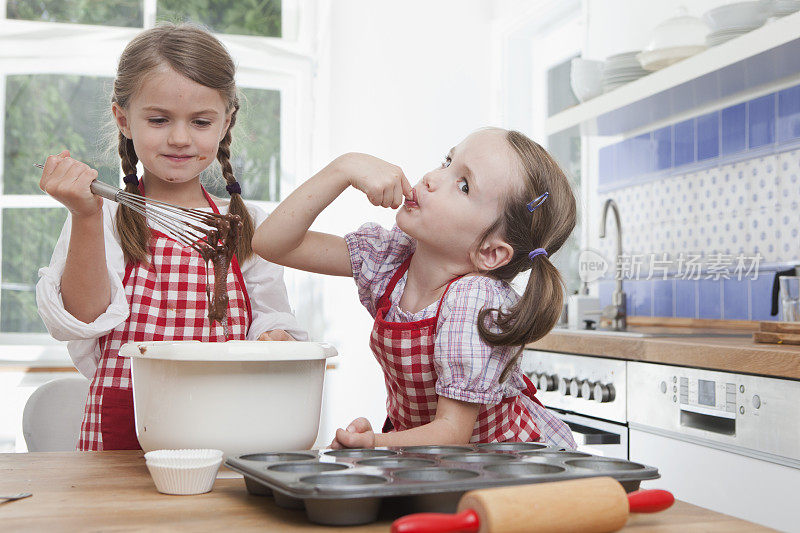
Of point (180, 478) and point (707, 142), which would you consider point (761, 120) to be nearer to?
point (707, 142)

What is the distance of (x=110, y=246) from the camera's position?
1290mm

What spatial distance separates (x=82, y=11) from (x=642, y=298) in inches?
112

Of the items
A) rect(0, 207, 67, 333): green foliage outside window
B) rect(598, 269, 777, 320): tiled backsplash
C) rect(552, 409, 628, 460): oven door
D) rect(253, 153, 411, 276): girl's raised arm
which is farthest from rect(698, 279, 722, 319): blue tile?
rect(0, 207, 67, 333): green foliage outside window

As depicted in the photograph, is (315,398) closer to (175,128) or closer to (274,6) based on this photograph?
(175,128)

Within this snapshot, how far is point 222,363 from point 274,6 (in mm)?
3652

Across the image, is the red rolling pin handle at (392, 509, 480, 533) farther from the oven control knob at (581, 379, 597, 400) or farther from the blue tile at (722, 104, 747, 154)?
the blue tile at (722, 104, 747, 154)

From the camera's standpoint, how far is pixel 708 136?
2596 mm

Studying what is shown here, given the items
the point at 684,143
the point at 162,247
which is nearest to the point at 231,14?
the point at 684,143

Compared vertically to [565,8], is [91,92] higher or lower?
lower

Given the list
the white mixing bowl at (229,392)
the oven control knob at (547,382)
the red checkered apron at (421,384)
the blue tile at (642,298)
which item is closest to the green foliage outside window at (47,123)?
the oven control knob at (547,382)

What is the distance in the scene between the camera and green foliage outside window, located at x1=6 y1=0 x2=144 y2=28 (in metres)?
3.78

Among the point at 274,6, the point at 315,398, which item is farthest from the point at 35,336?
the point at 315,398

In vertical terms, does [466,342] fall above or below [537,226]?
below

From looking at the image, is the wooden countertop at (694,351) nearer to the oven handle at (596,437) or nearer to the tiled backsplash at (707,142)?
the oven handle at (596,437)
